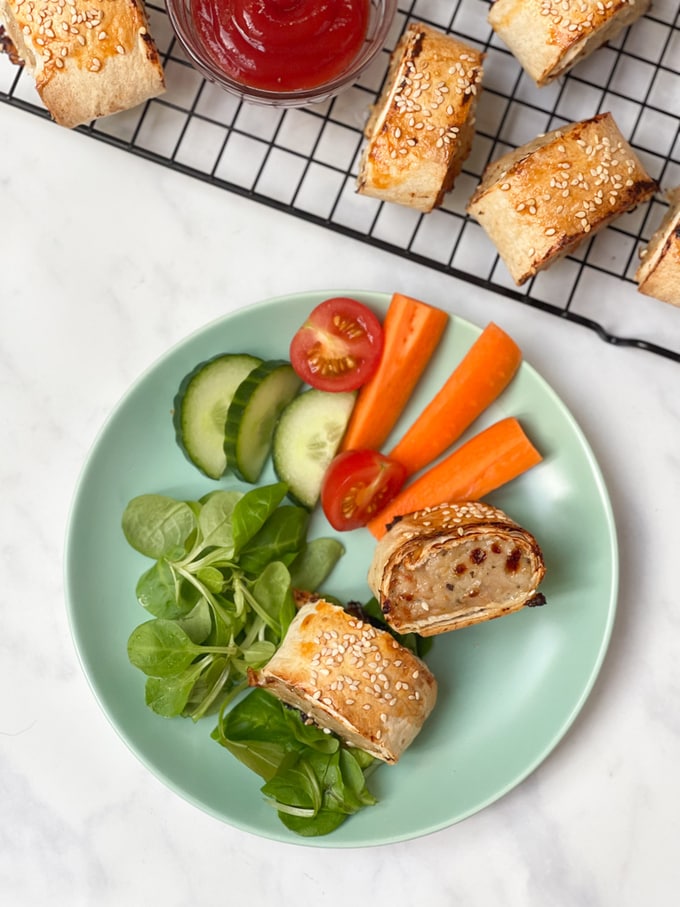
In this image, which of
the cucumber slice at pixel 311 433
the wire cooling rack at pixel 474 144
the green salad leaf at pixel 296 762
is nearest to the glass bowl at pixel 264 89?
the wire cooling rack at pixel 474 144

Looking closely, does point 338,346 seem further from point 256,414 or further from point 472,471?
point 472,471

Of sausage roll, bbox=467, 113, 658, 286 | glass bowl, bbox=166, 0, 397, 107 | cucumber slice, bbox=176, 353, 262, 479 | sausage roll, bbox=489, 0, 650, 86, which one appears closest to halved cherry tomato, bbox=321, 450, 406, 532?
cucumber slice, bbox=176, 353, 262, 479

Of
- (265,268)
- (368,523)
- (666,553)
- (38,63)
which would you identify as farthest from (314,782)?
(38,63)

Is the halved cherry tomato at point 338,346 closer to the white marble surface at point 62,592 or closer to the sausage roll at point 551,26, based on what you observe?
the white marble surface at point 62,592

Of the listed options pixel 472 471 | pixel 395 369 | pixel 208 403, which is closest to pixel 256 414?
pixel 208 403

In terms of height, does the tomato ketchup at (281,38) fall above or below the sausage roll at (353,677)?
above

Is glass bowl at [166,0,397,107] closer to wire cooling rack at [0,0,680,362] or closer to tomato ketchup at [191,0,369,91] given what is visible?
tomato ketchup at [191,0,369,91]
